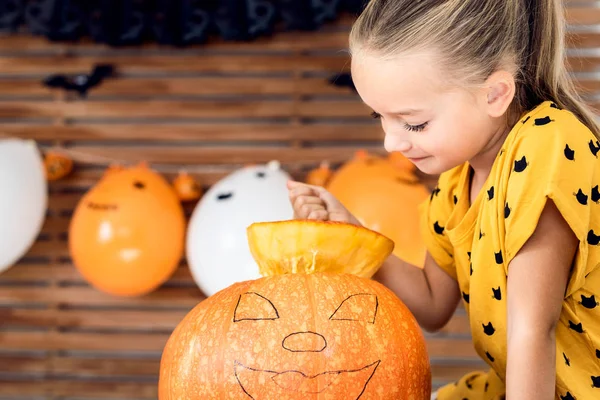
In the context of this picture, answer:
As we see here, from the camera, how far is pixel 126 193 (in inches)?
86.0

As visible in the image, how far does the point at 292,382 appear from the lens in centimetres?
82

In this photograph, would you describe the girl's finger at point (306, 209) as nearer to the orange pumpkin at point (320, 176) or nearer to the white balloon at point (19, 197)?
the orange pumpkin at point (320, 176)

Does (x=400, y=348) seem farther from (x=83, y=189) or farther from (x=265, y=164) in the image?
(x=83, y=189)

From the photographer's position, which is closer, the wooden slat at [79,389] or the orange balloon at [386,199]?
the orange balloon at [386,199]

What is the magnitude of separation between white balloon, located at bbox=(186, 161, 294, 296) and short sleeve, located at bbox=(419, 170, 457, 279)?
81 centimetres

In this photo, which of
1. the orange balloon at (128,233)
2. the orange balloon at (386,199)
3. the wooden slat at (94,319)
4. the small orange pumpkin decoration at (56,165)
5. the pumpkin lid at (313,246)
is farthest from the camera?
the wooden slat at (94,319)

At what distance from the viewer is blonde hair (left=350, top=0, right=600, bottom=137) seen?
0.90 meters

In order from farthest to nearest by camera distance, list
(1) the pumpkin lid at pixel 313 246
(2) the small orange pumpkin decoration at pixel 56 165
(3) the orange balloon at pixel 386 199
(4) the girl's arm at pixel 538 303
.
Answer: (2) the small orange pumpkin decoration at pixel 56 165 → (3) the orange balloon at pixel 386 199 → (1) the pumpkin lid at pixel 313 246 → (4) the girl's arm at pixel 538 303

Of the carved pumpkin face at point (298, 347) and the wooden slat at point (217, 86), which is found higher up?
the carved pumpkin face at point (298, 347)

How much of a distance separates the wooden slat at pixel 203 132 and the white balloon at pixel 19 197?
246 mm

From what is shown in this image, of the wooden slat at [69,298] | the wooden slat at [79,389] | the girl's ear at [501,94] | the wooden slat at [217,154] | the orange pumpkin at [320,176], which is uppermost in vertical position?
the girl's ear at [501,94]

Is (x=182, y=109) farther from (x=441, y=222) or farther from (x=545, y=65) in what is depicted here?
(x=545, y=65)

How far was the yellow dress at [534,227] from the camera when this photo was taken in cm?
84

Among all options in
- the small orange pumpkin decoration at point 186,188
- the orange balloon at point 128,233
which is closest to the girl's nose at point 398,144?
the orange balloon at point 128,233
